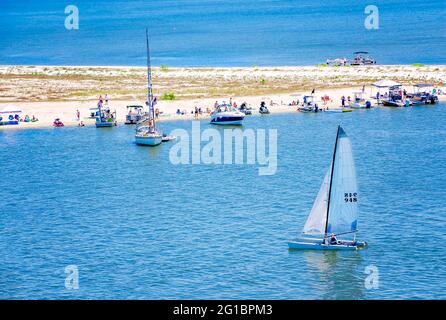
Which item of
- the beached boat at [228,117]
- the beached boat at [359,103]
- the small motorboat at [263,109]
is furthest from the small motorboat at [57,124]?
the beached boat at [359,103]

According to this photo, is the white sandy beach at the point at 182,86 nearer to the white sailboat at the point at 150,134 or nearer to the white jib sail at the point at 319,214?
the white sailboat at the point at 150,134

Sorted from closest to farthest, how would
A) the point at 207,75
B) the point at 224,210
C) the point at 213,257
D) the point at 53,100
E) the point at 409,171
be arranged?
1. the point at 213,257
2. the point at 224,210
3. the point at 409,171
4. the point at 53,100
5. the point at 207,75

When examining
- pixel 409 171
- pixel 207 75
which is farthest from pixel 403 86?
pixel 409 171

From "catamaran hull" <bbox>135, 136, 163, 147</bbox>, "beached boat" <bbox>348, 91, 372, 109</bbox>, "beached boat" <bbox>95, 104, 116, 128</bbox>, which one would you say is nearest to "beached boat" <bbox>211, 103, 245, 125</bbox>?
"catamaran hull" <bbox>135, 136, 163, 147</bbox>

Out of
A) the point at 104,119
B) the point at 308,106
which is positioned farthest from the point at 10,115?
the point at 308,106

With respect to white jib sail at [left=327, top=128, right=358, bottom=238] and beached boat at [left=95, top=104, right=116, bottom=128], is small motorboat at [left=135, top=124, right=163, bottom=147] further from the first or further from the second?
white jib sail at [left=327, top=128, right=358, bottom=238]

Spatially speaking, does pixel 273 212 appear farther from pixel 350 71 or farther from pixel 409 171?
pixel 350 71
